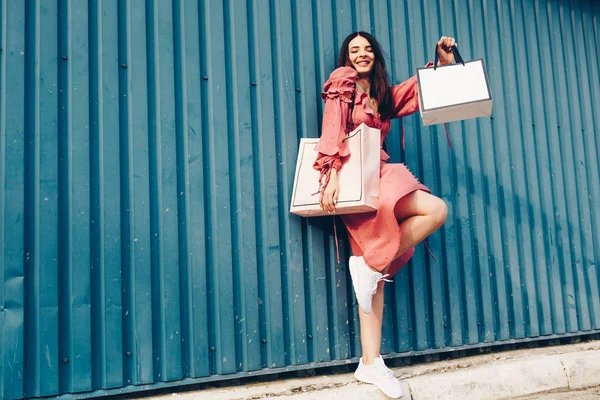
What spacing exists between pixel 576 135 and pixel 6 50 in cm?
429

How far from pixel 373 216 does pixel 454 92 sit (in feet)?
2.66

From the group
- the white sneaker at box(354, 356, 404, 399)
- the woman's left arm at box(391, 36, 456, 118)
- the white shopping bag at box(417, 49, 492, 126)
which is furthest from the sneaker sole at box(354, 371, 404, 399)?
the woman's left arm at box(391, 36, 456, 118)

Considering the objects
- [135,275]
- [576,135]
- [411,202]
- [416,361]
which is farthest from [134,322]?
[576,135]

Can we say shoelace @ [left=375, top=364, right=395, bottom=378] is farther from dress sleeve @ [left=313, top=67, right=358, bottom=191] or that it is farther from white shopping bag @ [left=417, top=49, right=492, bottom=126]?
white shopping bag @ [left=417, top=49, right=492, bottom=126]

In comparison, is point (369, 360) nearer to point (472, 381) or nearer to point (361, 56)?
point (472, 381)

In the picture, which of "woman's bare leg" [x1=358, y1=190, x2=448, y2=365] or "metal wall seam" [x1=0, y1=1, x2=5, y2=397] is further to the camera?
"woman's bare leg" [x1=358, y1=190, x2=448, y2=365]

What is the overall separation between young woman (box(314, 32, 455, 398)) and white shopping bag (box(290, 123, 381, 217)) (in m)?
0.04

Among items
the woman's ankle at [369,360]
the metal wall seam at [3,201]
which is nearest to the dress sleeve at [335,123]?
the woman's ankle at [369,360]

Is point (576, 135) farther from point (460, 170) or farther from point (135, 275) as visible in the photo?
point (135, 275)

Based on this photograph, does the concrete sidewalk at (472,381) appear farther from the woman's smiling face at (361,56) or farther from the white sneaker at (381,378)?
the woman's smiling face at (361,56)

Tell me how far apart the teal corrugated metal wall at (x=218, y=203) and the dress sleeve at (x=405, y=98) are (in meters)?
0.42

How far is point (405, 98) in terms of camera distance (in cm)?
388

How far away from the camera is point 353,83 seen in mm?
3643

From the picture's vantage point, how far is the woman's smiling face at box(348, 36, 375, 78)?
3934 mm
